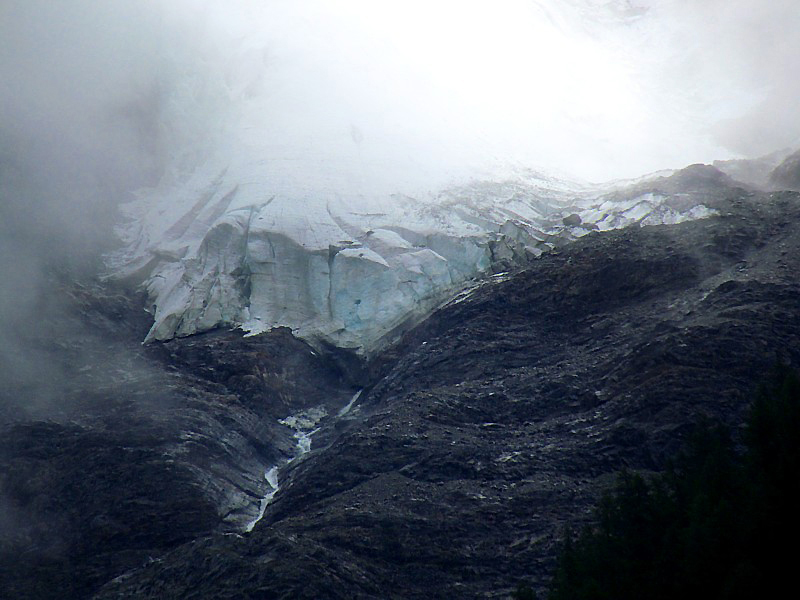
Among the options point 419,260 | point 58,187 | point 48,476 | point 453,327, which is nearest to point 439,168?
point 419,260

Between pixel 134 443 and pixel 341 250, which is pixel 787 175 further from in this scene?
pixel 134 443

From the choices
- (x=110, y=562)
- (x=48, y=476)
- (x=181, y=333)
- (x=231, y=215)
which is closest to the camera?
(x=110, y=562)

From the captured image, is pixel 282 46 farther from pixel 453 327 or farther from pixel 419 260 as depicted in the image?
pixel 453 327

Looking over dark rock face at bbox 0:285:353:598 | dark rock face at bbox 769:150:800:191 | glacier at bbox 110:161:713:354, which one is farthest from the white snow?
dark rock face at bbox 769:150:800:191

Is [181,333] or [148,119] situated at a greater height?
[148,119]

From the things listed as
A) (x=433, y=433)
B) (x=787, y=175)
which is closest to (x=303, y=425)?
(x=433, y=433)

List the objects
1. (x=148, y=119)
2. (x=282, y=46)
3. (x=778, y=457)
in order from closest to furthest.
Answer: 1. (x=778, y=457)
2. (x=148, y=119)
3. (x=282, y=46)

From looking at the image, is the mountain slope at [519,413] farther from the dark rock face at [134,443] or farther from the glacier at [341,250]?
the glacier at [341,250]

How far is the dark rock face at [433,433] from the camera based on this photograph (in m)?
44.9

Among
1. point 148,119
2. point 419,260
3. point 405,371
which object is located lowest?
point 405,371

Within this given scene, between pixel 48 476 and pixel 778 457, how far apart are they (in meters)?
35.5

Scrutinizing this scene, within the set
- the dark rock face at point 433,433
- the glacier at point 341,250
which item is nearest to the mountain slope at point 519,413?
the dark rock face at point 433,433

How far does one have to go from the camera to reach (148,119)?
90.1 m

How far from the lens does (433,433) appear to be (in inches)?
2064
